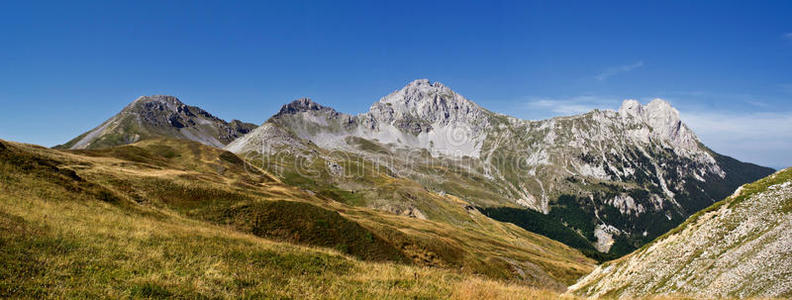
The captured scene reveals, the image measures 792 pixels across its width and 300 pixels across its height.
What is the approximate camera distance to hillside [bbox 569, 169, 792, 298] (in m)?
28.2

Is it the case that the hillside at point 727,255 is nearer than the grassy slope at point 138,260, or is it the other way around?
the grassy slope at point 138,260

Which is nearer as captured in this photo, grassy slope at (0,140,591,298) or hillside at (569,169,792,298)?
grassy slope at (0,140,591,298)

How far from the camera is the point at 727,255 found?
3356 cm

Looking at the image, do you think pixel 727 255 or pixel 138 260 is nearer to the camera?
pixel 138 260

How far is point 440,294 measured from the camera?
1638 centimetres

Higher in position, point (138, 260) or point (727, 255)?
point (138, 260)

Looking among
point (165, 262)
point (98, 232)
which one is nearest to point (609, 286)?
point (165, 262)

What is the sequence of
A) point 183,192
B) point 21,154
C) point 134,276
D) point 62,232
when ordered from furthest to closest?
point 183,192 < point 21,154 < point 62,232 < point 134,276

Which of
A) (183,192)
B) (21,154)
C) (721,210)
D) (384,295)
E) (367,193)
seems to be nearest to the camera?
(384,295)

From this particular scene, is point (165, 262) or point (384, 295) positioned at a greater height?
point (165, 262)

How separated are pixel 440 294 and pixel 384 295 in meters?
2.79

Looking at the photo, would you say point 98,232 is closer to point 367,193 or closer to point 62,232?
point 62,232

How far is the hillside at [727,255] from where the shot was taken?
2822 centimetres

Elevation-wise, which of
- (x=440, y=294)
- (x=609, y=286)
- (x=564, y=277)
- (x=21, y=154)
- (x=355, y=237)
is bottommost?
(x=564, y=277)
